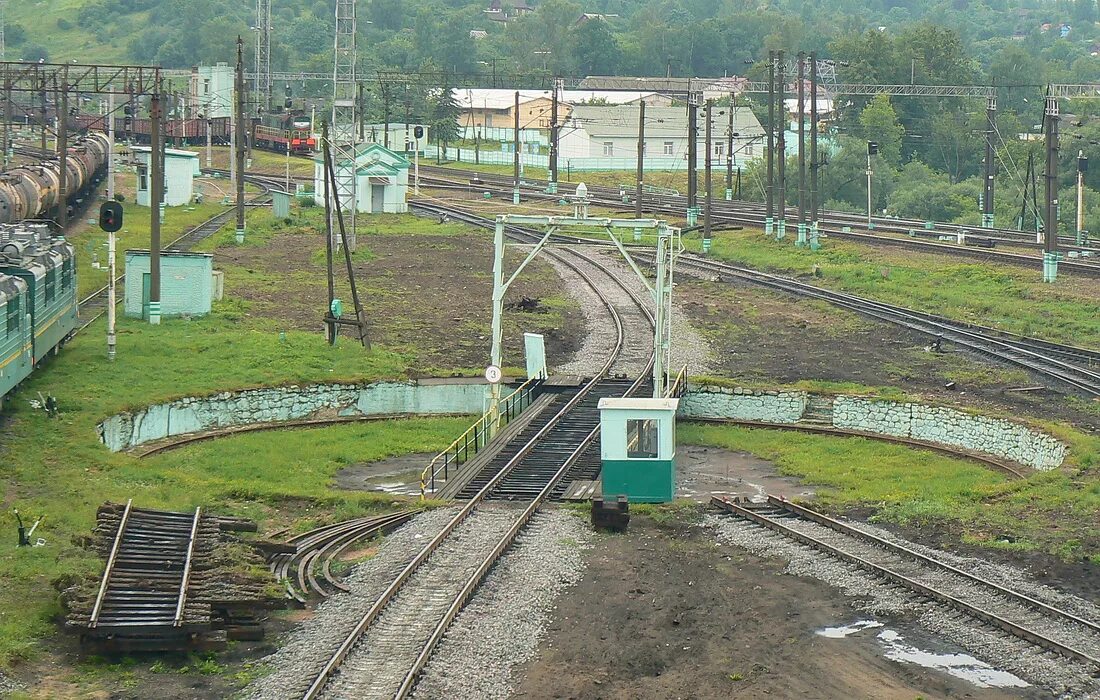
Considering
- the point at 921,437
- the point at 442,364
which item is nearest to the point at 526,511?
the point at 921,437

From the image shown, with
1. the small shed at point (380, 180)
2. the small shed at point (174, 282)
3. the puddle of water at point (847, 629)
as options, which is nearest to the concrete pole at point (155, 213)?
the small shed at point (174, 282)

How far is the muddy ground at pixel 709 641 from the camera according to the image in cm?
1792

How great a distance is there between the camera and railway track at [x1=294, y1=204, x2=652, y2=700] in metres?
17.9

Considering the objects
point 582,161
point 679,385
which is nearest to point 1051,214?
point 679,385

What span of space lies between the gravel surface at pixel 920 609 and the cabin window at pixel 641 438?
192 centimetres

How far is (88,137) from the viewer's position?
94625 millimetres

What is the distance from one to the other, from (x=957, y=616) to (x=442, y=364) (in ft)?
74.9

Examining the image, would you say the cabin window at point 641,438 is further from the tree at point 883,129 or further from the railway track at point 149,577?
the tree at point 883,129

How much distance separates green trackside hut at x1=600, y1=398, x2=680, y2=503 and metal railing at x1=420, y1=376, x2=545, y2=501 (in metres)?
3.01

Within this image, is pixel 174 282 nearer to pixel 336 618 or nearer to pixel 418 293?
pixel 418 293

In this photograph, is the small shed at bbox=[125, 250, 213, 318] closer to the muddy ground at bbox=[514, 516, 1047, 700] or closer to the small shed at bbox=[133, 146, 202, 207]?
the muddy ground at bbox=[514, 516, 1047, 700]

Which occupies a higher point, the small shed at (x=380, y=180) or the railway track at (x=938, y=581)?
the small shed at (x=380, y=180)

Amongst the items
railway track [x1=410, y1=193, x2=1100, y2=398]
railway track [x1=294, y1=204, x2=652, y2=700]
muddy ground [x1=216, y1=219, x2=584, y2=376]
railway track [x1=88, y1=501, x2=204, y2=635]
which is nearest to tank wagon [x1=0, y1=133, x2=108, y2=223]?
muddy ground [x1=216, y1=219, x2=584, y2=376]

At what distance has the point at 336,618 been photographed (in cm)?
2023
